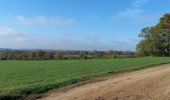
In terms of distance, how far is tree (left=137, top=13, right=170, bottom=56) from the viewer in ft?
304

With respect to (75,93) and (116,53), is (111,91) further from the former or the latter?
(116,53)

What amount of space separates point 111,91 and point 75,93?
157 cm

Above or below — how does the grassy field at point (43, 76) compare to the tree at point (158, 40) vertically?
below

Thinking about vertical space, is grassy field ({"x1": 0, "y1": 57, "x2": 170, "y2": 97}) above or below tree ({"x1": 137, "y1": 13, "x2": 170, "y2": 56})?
below

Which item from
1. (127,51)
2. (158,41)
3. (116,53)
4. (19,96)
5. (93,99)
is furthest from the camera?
(127,51)

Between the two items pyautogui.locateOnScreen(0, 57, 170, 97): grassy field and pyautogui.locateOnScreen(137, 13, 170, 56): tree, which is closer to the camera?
pyautogui.locateOnScreen(0, 57, 170, 97): grassy field

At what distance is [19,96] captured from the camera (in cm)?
1545

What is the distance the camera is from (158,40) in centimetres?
9344

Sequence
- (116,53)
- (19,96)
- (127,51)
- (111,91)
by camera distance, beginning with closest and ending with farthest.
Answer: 1. (19,96)
2. (111,91)
3. (116,53)
4. (127,51)

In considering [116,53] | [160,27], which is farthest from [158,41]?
[116,53]

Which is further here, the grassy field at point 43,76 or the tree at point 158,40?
the tree at point 158,40

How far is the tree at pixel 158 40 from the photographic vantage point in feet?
304

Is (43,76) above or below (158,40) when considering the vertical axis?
below

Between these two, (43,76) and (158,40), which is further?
(158,40)
